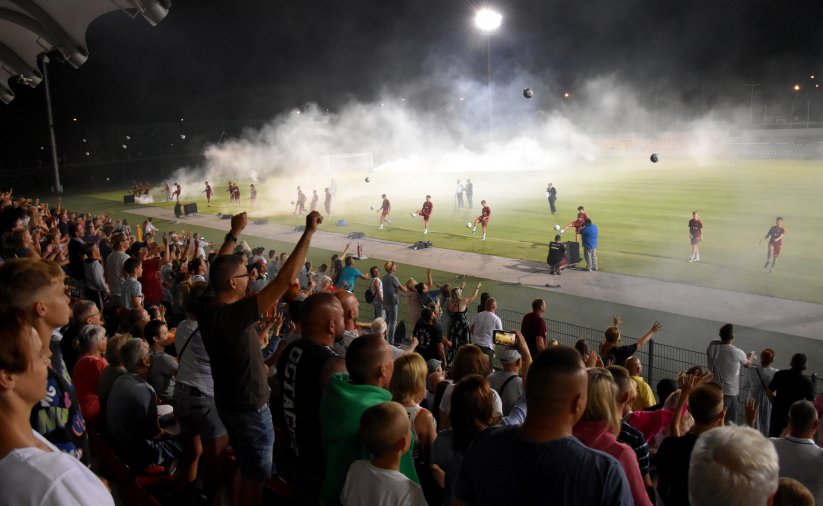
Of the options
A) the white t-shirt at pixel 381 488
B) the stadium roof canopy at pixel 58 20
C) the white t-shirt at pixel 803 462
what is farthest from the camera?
the stadium roof canopy at pixel 58 20

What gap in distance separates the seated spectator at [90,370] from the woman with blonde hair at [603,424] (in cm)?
369

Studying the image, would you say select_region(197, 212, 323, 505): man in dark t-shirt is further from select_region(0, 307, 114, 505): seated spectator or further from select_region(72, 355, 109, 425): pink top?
select_region(72, 355, 109, 425): pink top

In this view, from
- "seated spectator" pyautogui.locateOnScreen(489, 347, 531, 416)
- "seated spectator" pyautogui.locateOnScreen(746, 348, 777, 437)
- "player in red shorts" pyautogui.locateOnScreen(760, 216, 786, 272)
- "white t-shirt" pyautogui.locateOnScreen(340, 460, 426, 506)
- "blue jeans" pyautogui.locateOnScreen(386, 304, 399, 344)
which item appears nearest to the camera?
"white t-shirt" pyautogui.locateOnScreen(340, 460, 426, 506)

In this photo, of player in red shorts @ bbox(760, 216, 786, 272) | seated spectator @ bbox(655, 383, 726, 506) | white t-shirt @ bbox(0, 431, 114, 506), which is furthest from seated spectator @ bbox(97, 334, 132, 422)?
player in red shorts @ bbox(760, 216, 786, 272)

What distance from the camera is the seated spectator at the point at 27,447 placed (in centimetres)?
189

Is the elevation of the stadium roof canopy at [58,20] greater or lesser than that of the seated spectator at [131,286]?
greater

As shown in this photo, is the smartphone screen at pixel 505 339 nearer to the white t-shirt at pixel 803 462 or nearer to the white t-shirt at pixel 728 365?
the white t-shirt at pixel 803 462

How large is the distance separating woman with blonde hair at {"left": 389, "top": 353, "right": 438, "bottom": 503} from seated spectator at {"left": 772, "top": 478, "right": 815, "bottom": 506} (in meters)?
1.71

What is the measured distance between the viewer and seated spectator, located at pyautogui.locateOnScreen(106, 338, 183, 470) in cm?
488

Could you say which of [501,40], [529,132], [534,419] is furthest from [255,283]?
[501,40]

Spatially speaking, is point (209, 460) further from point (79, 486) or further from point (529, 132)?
point (529, 132)

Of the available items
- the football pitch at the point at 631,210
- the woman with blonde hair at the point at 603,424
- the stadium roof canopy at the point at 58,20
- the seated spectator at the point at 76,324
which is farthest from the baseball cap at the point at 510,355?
the football pitch at the point at 631,210

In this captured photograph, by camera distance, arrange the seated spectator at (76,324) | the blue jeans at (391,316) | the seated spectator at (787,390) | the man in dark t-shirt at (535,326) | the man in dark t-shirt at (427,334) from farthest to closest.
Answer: the blue jeans at (391,316)
the man in dark t-shirt at (535,326)
the man in dark t-shirt at (427,334)
the seated spectator at (787,390)
the seated spectator at (76,324)

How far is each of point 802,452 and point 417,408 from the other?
9.25 feet
